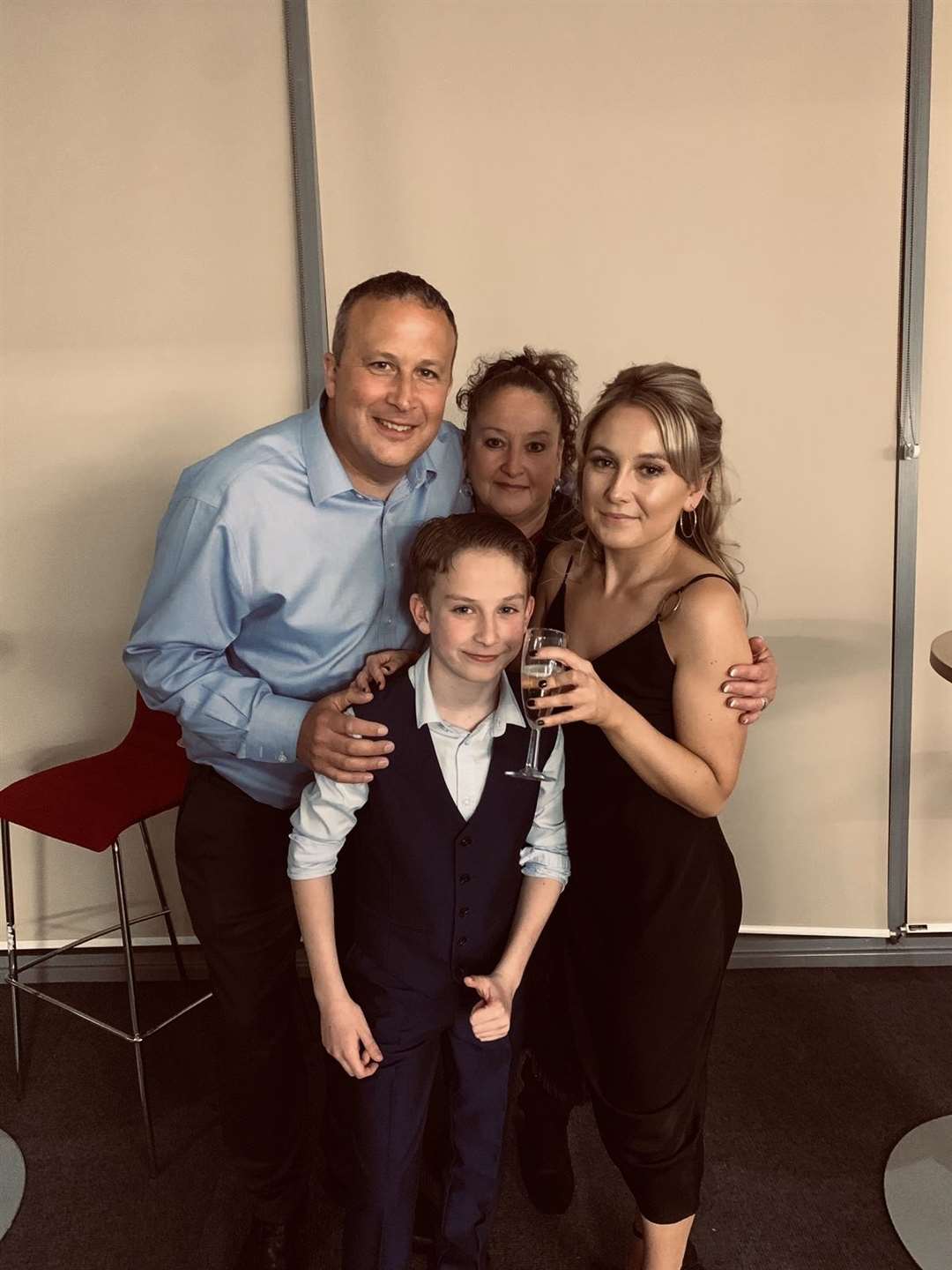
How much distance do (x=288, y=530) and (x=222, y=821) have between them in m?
0.58

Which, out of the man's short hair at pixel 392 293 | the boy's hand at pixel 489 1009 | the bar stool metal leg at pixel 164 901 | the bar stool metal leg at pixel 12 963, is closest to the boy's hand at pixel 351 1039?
the boy's hand at pixel 489 1009

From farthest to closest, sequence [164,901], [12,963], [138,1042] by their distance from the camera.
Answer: [164,901] < [12,963] < [138,1042]

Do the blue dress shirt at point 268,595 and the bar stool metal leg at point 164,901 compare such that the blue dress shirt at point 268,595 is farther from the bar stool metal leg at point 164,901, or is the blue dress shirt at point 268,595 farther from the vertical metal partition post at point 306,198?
the bar stool metal leg at point 164,901

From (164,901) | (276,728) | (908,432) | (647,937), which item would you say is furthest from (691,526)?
(164,901)

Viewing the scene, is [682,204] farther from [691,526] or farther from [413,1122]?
[413,1122]

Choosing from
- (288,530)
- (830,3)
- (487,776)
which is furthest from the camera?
(830,3)

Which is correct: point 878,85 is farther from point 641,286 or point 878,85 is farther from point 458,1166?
point 458,1166

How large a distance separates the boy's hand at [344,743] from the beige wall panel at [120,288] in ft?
4.65

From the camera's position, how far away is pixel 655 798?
1.75m

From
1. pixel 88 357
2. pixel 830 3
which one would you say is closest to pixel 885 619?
pixel 830 3

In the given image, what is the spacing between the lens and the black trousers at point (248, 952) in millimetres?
2055

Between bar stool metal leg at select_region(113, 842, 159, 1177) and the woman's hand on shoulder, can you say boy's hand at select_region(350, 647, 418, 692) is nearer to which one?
the woman's hand on shoulder

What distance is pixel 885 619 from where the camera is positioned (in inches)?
121

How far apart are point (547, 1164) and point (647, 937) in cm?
80
